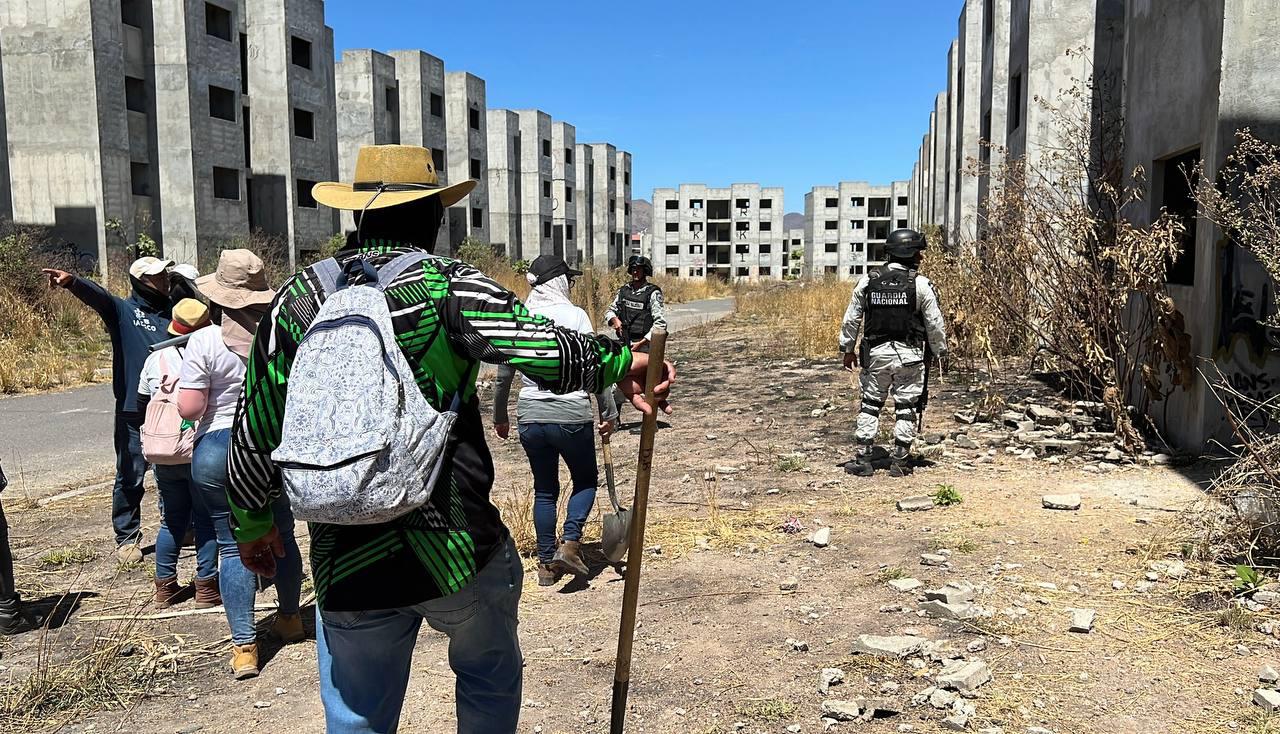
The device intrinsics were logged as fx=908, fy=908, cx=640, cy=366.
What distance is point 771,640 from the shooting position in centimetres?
404

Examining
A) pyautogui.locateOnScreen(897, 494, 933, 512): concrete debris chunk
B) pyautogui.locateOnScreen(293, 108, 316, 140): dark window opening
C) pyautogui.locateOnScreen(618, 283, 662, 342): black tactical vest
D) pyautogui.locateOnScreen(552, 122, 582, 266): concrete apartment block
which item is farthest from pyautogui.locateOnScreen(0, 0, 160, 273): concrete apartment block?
pyautogui.locateOnScreen(552, 122, 582, 266): concrete apartment block

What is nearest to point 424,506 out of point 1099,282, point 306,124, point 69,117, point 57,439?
point 1099,282

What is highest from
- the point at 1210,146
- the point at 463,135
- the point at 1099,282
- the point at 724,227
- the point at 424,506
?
the point at 463,135

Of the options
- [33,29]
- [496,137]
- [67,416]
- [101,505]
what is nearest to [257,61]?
[33,29]

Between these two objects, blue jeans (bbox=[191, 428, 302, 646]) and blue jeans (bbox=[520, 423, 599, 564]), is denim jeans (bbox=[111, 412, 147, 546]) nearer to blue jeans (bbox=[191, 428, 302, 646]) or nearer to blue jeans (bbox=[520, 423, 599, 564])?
blue jeans (bbox=[191, 428, 302, 646])

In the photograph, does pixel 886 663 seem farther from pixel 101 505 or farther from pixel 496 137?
pixel 496 137

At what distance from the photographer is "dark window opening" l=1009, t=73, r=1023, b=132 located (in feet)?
50.2

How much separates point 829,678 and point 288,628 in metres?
2.46

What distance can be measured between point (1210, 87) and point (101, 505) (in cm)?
863

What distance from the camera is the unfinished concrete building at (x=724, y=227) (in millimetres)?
88688

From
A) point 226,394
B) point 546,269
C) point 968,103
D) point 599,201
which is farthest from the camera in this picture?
point 599,201

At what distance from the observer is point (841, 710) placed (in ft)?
10.8

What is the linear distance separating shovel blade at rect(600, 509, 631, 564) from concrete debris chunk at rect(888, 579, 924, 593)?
1376mm

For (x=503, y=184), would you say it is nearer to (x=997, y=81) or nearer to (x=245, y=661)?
(x=997, y=81)
